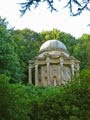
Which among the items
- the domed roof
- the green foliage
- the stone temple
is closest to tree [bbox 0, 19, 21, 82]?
the stone temple

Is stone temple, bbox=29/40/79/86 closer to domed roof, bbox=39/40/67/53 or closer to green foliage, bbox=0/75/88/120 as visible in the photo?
domed roof, bbox=39/40/67/53

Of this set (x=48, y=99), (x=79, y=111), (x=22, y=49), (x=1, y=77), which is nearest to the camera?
(x=1, y=77)

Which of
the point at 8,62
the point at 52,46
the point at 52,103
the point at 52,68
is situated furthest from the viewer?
the point at 52,46

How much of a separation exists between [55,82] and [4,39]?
8.27 meters

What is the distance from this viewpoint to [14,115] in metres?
14.7

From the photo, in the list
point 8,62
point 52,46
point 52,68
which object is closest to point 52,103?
point 8,62

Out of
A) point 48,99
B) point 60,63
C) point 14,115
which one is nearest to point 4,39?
point 60,63

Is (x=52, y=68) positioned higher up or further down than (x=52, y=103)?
higher up

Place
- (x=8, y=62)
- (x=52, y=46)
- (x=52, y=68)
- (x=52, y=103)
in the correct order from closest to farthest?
(x=52, y=103) → (x=8, y=62) → (x=52, y=68) → (x=52, y=46)

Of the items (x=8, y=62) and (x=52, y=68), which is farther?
(x=52, y=68)

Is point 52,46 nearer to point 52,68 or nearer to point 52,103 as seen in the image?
point 52,68

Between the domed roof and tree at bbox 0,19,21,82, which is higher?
the domed roof

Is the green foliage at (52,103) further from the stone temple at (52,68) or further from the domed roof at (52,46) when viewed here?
the domed roof at (52,46)

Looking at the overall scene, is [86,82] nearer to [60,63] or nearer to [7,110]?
[7,110]
